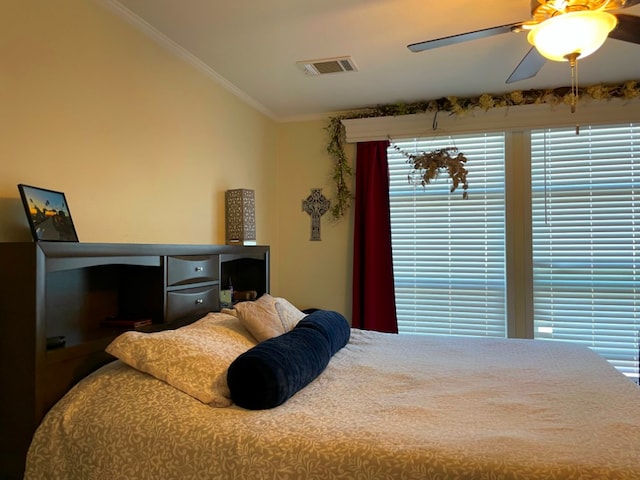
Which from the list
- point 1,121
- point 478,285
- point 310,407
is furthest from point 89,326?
→ point 478,285

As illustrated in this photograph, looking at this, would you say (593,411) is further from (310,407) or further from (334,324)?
(334,324)

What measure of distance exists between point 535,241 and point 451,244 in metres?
0.65

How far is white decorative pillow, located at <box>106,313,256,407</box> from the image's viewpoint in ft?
5.27

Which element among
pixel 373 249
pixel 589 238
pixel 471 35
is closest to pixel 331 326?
pixel 471 35

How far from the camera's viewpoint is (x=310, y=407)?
1.60 metres

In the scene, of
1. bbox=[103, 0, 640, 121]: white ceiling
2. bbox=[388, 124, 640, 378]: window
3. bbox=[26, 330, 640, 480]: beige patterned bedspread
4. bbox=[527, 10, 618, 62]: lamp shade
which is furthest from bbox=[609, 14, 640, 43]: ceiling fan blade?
bbox=[388, 124, 640, 378]: window

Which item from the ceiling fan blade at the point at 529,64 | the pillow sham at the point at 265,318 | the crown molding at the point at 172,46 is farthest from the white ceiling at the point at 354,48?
the pillow sham at the point at 265,318

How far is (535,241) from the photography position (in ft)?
12.0

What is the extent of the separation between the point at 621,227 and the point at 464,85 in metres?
Result: 1.63

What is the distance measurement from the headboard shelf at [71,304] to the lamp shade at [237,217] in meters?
0.48

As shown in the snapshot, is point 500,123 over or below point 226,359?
over

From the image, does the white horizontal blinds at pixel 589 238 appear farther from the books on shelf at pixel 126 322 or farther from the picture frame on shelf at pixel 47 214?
the picture frame on shelf at pixel 47 214

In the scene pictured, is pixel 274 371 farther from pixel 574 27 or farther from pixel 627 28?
pixel 627 28

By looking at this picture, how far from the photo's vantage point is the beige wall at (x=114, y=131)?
176 centimetres
